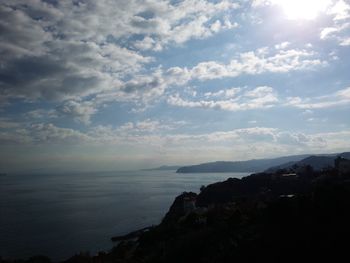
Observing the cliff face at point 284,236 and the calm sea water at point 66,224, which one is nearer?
the cliff face at point 284,236

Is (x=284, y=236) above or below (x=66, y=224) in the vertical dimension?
above

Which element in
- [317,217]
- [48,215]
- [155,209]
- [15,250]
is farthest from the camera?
[155,209]

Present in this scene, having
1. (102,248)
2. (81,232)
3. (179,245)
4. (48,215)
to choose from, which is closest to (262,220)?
(179,245)

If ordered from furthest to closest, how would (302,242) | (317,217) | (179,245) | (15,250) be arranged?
(15,250), (179,245), (317,217), (302,242)

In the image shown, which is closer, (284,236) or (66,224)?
(284,236)

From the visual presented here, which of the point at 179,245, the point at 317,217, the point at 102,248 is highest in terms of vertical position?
the point at 317,217

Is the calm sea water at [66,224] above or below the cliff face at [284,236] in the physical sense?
below

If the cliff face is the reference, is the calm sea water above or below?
below

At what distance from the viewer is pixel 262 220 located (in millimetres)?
22875

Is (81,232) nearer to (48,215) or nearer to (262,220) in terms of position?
(48,215)

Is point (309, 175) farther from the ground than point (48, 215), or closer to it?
farther from the ground

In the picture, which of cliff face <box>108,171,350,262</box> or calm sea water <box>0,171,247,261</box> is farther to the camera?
calm sea water <box>0,171,247,261</box>

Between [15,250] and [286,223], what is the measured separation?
42443 mm

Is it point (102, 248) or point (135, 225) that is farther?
point (135, 225)
